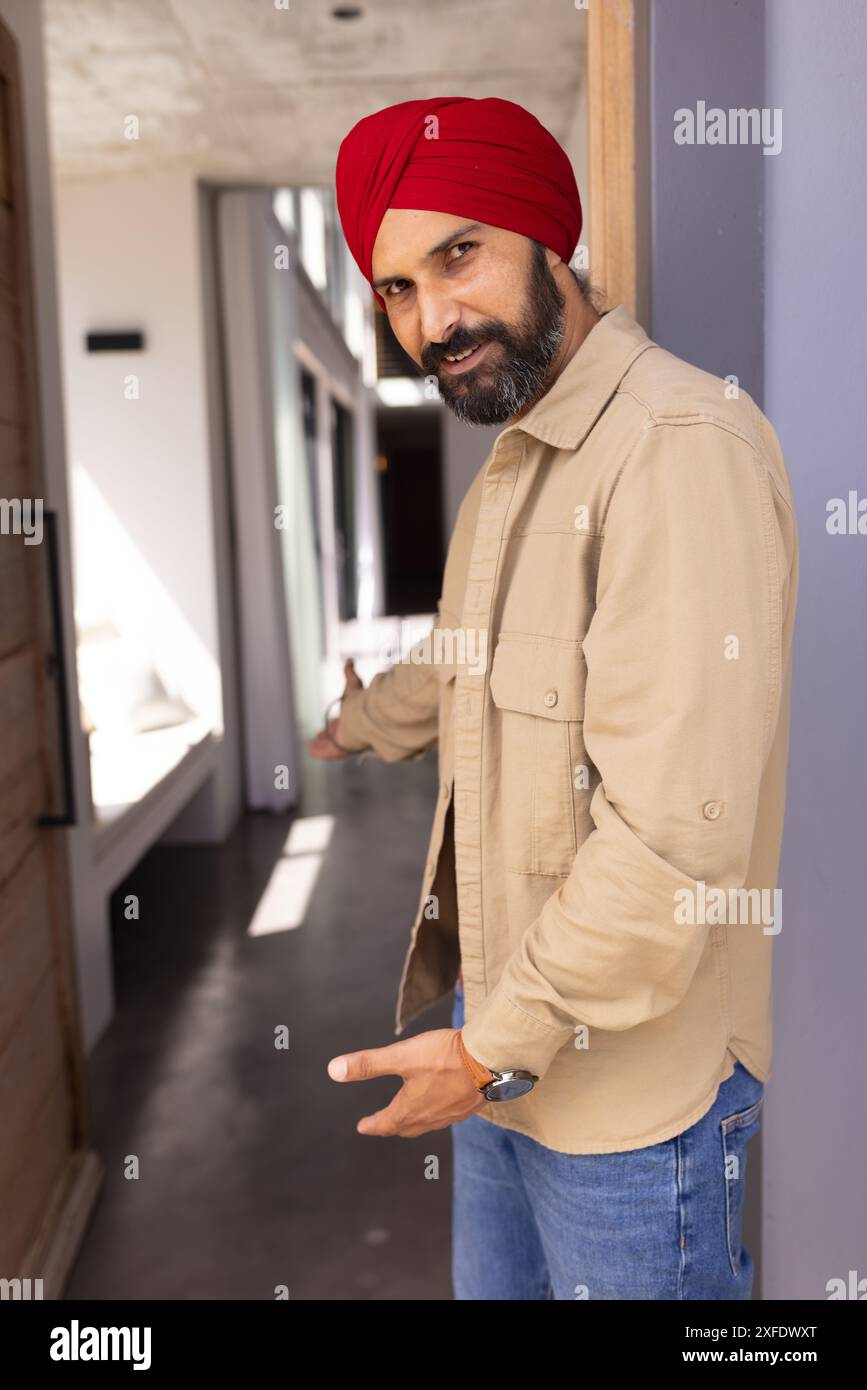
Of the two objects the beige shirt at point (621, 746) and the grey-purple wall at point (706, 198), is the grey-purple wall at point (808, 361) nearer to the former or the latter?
the grey-purple wall at point (706, 198)

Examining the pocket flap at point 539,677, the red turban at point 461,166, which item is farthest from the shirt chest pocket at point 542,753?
the red turban at point 461,166

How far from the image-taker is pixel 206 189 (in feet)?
17.1

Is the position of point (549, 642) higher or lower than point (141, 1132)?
higher

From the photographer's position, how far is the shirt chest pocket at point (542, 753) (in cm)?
104

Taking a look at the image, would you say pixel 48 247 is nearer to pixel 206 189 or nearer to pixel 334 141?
pixel 334 141

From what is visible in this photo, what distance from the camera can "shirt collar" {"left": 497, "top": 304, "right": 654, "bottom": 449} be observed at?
104 centimetres

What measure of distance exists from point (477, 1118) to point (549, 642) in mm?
600

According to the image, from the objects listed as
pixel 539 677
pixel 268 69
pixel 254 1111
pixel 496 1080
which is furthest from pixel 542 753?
pixel 268 69

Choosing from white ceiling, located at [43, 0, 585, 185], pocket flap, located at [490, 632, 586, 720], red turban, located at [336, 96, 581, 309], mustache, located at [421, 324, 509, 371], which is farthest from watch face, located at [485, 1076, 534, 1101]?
white ceiling, located at [43, 0, 585, 185]

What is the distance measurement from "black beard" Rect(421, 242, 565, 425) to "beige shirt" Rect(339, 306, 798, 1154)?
0.10 ft

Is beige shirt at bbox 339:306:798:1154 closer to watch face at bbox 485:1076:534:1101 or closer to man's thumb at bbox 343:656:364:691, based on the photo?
watch face at bbox 485:1076:534:1101

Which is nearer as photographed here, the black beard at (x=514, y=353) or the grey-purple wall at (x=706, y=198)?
the black beard at (x=514, y=353)

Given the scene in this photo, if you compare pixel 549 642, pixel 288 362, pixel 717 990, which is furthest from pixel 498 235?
pixel 288 362

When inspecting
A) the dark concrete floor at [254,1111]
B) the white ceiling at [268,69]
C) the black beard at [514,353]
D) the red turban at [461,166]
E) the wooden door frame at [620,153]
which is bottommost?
the dark concrete floor at [254,1111]
